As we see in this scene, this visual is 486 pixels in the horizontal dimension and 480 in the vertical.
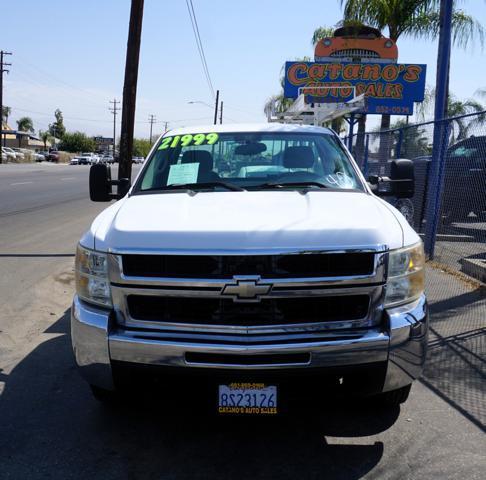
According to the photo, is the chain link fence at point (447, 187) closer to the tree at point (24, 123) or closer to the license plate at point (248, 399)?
the license plate at point (248, 399)

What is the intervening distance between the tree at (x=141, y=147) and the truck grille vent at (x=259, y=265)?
135384 mm

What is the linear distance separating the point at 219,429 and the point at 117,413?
2.29 ft

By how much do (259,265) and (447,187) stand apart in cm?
944

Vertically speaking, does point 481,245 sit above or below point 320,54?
below

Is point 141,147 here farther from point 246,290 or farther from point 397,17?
point 246,290

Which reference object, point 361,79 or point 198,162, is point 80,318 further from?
point 361,79

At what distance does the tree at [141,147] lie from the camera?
454 feet

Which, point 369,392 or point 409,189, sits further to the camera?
point 409,189

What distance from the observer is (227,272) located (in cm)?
310

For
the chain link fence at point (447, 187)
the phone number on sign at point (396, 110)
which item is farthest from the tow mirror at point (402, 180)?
the phone number on sign at point (396, 110)

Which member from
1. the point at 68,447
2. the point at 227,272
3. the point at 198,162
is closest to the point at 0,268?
the point at 198,162

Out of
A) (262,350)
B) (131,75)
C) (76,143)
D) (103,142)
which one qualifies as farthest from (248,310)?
(103,142)

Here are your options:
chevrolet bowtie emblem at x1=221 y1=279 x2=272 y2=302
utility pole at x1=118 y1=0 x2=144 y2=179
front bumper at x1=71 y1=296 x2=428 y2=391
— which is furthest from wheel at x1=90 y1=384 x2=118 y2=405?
utility pole at x1=118 y1=0 x2=144 y2=179

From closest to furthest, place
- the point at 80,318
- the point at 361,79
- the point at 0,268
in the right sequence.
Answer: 1. the point at 80,318
2. the point at 0,268
3. the point at 361,79
